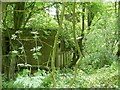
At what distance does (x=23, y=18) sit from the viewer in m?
2.38

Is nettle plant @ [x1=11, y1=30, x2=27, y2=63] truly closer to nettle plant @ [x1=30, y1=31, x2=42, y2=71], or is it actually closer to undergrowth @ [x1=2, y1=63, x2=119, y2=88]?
nettle plant @ [x1=30, y1=31, x2=42, y2=71]

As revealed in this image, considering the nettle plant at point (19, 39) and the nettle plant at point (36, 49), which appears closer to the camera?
the nettle plant at point (36, 49)

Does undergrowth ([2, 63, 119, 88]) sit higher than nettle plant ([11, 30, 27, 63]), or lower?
lower

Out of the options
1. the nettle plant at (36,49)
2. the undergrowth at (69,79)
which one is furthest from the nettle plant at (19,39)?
the undergrowth at (69,79)

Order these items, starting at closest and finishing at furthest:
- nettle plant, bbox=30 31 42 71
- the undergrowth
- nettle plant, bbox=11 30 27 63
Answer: the undergrowth < nettle plant, bbox=30 31 42 71 < nettle plant, bbox=11 30 27 63

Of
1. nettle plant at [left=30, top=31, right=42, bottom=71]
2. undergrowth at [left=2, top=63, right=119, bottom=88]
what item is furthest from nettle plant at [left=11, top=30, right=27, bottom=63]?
undergrowth at [left=2, top=63, right=119, bottom=88]

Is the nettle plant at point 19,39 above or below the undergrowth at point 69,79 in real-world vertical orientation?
above

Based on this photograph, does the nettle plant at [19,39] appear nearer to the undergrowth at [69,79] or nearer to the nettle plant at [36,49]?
the nettle plant at [36,49]

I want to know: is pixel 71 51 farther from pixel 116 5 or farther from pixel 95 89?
pixel 116 5

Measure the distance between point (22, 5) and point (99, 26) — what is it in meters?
0.68

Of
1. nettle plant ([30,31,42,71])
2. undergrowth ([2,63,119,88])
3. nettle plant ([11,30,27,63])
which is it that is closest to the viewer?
undergrowth ([2,63,119,88])

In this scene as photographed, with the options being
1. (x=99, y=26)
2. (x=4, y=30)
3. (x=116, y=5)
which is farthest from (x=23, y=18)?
(x=116, y=5)

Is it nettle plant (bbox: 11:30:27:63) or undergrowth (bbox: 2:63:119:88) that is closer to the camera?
undergrowth (bbox: 2:63:119:88)

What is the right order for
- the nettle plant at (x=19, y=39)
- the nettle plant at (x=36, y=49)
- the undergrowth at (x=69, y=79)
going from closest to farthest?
the undergrowth at (x=69, y=79), the nettle plant at (x=36, y=49), the nettle plant at (x=19, y=39)
